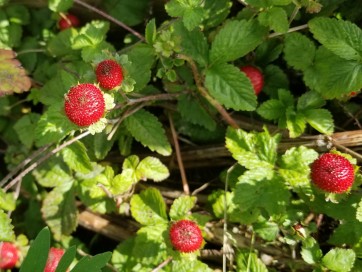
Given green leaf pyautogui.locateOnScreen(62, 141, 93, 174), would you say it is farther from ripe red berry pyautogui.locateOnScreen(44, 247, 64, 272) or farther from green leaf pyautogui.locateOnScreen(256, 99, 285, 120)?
green leaf pyautogui.locateOnScreen(256, 99, 285, 120)

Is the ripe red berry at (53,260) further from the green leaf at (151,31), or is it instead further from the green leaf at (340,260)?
the green leaf at (340,260)

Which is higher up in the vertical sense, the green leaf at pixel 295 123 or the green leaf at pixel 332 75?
the green leaf at pixel 332 75

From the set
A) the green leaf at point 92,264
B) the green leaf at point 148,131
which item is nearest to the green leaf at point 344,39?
the green leaf at point 148,131

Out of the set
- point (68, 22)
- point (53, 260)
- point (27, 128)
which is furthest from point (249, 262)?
point (68, 22)

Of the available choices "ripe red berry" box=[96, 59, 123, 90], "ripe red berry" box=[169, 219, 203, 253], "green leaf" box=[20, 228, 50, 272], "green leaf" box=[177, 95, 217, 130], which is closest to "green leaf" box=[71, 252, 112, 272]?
"green leaf" box=[20, 228, 50, 272]

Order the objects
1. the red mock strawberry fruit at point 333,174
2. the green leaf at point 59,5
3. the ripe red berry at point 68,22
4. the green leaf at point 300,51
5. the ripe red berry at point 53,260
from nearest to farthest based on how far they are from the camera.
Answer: the red mock strawberry fruit at point 333,174 < the ripe red berry at point 53,260 < the green leaf at point 300,51 < the green leaf at point 59,5 < the ripe red berry at point 68,22

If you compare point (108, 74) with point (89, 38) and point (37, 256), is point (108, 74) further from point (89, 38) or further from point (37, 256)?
point (37, 256)
